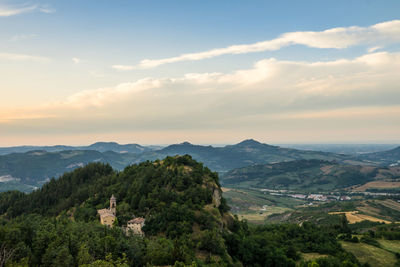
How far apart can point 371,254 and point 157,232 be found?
307 feet

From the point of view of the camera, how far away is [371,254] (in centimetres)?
11231

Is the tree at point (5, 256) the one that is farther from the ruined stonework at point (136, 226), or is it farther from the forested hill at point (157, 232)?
the ruined stonework at point (136, 226)

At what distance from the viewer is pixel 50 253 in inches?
2233

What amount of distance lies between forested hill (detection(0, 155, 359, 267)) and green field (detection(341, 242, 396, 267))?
798 cm

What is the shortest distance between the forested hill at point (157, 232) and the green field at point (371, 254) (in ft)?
26.2

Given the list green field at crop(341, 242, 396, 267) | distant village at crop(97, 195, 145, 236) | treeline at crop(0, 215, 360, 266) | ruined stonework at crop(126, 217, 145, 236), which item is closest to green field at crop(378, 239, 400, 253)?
green field at crop(341, 242, 396, 267)

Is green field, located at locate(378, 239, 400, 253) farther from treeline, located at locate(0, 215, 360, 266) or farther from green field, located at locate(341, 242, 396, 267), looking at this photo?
treeline, located at locate(0, 215, 360, 266)

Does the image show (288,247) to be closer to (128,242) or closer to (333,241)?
(333,241)

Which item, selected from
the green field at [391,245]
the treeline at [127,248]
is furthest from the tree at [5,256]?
the green field at [391,245]

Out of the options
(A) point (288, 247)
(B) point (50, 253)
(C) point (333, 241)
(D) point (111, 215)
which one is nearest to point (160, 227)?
(D) point (111, 215)

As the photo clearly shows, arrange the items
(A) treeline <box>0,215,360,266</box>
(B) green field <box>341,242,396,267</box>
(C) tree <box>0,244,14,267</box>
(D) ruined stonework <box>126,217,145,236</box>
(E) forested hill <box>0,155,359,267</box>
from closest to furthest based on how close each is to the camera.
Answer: (C) tree <box>0,244,14,267</box> < (A) treeline <box>0,215,360,266</box> < (E) forested hill <box>0,155,359,267</box> < (D) ruined stonework <box>126,217,145,236</box> < (B) green field <box>341,242,396,267</box>

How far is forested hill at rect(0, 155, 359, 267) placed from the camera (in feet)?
206

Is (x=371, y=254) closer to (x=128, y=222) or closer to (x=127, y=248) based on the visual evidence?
(x=128, y=222)

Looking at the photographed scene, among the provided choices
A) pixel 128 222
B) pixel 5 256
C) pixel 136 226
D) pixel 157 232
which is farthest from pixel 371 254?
pixel 5 256
